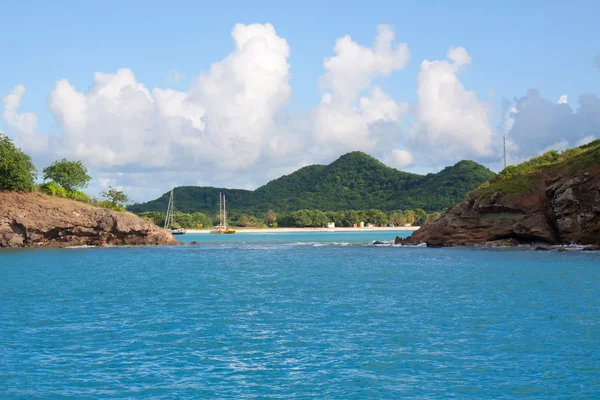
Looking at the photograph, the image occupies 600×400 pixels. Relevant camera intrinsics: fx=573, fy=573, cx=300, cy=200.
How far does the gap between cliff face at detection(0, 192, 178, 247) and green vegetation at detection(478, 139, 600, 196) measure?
186 ft

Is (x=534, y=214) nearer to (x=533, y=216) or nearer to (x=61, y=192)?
(x=533, y=216)

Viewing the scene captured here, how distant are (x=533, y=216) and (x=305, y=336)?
6136 cm

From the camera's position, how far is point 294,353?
67.6ft

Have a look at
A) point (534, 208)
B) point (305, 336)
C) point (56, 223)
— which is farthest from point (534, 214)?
point (56, 223)

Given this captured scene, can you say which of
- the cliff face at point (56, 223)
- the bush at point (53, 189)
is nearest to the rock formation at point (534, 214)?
the cliff face at point (56, 223)

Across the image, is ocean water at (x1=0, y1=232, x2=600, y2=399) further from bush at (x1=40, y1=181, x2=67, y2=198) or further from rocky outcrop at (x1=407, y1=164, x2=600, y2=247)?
bush at (x1=40, y1=181, x2=67, y2=198)

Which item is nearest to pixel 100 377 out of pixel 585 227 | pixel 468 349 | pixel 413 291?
pixel 468 349

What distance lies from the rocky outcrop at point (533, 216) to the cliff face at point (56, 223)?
47909mm

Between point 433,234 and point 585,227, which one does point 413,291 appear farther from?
point 433,234

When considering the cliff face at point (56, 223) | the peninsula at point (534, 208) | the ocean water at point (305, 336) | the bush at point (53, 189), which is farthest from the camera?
the bush at point (53, 189)

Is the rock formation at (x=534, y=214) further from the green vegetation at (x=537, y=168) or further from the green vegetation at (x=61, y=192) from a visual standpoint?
the green vegetation at (x=61, y=192)

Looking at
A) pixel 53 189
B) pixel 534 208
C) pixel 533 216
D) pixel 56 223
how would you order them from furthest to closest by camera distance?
pixel 53 189 < pixel 56 223 < pixel 534 208 < pixel 533 216

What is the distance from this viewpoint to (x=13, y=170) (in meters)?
83.2

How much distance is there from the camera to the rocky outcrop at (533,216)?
69.2 m
